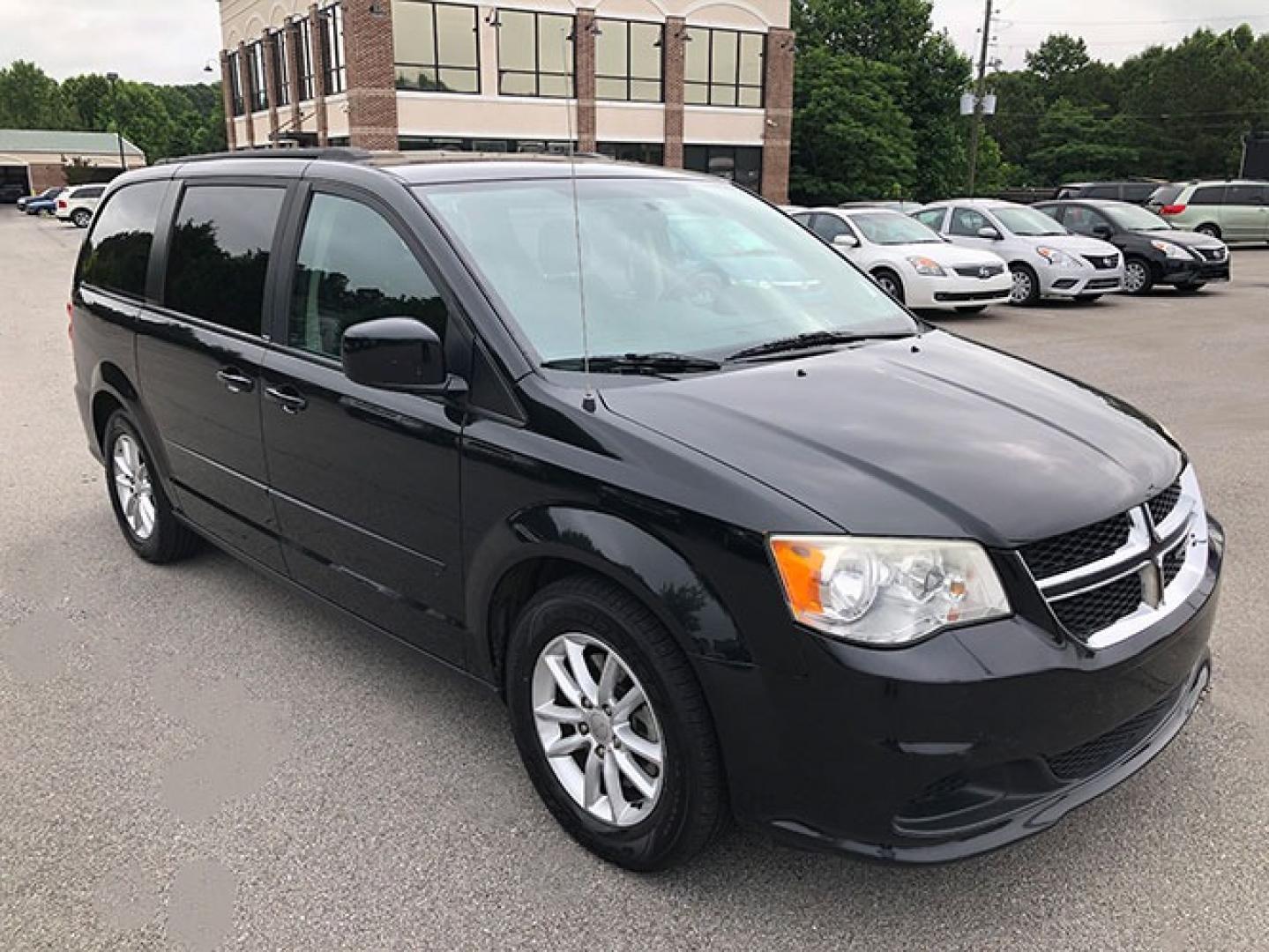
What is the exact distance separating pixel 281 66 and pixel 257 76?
13.7 feet

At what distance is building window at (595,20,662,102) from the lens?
122ft

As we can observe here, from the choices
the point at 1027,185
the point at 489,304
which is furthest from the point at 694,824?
the point at 1027,185

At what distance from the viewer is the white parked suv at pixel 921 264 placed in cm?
1412

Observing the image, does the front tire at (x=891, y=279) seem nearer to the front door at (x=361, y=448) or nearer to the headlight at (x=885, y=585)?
the front door at (x=361, y=448)

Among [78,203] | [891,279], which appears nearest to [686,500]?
[891,279]

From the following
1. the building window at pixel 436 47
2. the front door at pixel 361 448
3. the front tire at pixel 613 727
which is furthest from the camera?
the building window at pixel 436 47

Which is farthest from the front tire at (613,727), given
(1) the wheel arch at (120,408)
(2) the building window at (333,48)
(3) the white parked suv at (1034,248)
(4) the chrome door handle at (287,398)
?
(2) the building window at (333,48)

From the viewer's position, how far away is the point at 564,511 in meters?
2.69

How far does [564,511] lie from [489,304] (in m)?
0.70

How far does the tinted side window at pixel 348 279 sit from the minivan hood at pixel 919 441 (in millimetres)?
791

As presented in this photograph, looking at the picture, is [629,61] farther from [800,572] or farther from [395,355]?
[800,572]

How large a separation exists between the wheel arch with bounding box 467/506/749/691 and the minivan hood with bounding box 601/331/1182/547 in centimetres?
28

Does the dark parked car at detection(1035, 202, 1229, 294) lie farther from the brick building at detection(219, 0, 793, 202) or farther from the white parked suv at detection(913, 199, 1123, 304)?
the brick building at detection(219, 0, 793, 202)

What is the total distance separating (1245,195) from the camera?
2667cm
